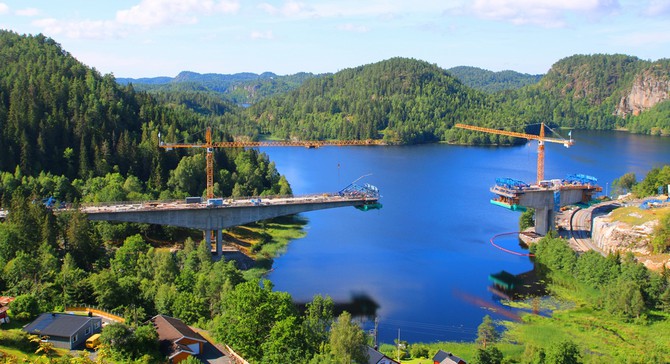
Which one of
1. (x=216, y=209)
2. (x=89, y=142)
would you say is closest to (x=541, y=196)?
(x=216, y=209)

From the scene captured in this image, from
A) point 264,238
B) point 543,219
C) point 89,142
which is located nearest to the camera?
point 264,238

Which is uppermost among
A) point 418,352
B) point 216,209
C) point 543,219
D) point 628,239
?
point 216,209

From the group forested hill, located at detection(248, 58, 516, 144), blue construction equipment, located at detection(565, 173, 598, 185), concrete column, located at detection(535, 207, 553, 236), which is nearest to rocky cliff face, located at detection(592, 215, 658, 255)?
concrete column, located at detection(535, 207, 553, 236)

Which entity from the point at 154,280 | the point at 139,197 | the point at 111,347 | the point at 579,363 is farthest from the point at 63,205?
the point at 579,363

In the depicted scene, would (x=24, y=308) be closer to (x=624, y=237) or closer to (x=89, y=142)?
(x=89, y=142)

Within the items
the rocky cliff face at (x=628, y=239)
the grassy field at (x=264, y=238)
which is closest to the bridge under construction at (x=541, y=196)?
the rocky cliff face at (x=628, y=239)

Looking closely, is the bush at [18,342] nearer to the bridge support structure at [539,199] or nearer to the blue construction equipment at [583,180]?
the bridge support structure at [539,199]

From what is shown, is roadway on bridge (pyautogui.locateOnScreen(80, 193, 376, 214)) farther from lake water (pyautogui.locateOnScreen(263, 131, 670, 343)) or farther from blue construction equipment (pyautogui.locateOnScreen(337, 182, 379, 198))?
lake water (pyautogui.locateOnScreen(263, 131, 670, 343))
